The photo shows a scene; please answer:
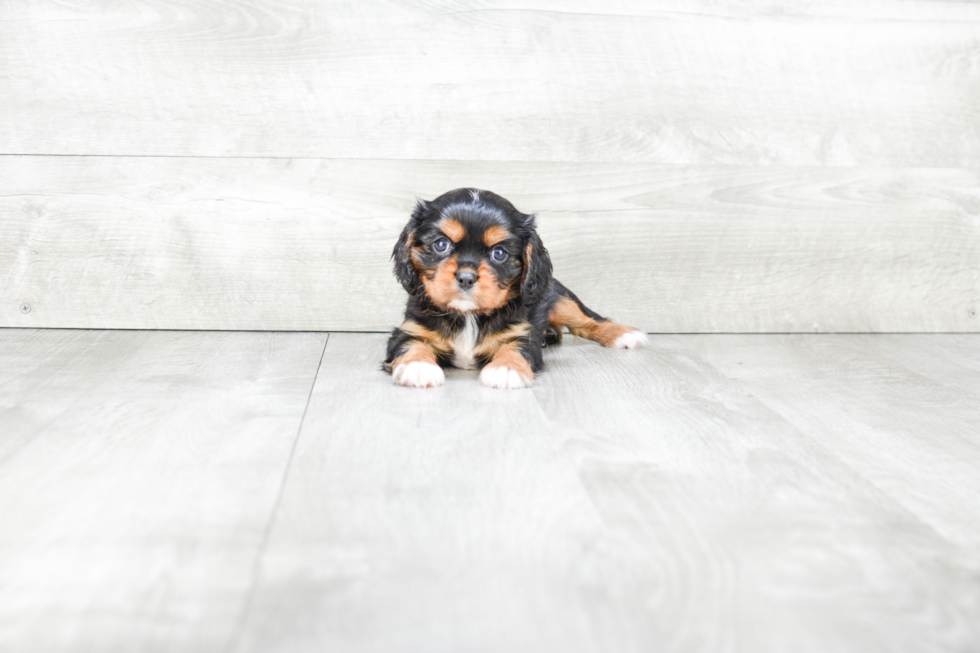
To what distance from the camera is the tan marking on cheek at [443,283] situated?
228 centimetres

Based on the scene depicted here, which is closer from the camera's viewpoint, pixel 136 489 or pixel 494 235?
pixel 136 489

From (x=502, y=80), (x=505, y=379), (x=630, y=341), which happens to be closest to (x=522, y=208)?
(x=502, y=80)

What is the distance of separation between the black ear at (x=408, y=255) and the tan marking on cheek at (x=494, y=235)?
226 millimetres

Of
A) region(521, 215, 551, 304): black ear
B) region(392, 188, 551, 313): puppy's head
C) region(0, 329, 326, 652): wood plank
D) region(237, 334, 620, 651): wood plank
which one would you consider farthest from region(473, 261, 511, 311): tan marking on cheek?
region(0, 329, 326, 652): wood plank

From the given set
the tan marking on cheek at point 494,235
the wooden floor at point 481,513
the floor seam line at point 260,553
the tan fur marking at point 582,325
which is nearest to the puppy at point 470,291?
the tan marking on cheek at point 494,235

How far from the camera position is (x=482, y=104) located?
307cm

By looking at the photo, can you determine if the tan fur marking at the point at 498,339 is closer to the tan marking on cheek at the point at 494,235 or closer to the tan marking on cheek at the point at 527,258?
the tan marking on cheek at the point at 527,258

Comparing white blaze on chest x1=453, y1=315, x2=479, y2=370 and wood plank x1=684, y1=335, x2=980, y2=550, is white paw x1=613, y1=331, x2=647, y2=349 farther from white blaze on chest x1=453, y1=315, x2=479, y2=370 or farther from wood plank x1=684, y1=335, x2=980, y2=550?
white blaze on chest x1=453, y1=315, x2=479, y2=370

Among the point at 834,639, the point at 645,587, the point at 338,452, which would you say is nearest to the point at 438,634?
the point at 645,587

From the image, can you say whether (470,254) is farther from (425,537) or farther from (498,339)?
(425,537)

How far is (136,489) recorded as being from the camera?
145cm

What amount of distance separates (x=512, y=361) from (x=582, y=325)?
0.71 meters

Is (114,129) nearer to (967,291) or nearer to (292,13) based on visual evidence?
(292,13)

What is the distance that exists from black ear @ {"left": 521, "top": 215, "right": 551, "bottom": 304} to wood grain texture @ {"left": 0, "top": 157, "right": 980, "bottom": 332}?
65cm
